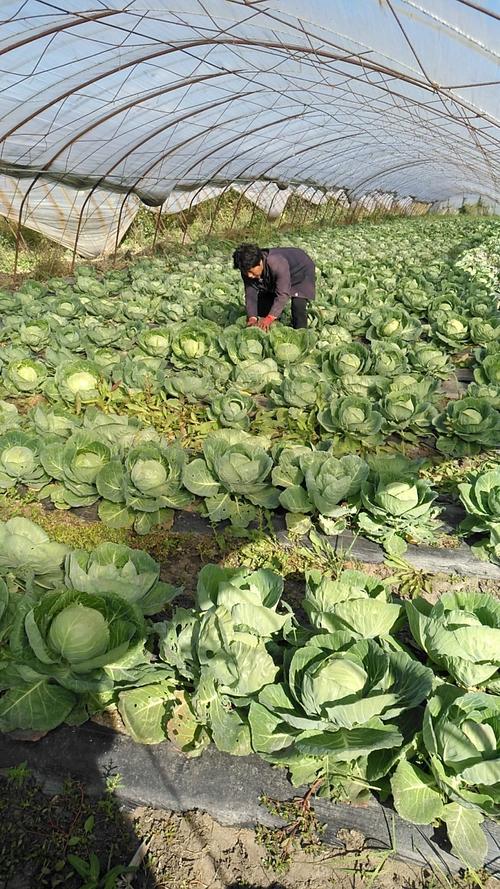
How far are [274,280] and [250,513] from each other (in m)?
3.62

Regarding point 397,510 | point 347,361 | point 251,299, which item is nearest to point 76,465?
point 397,510

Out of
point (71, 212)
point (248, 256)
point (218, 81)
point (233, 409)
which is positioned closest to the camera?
point (233, 409)

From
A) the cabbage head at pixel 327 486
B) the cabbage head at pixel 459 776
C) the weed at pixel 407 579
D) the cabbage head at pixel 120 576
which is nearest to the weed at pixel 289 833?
the cabbage head at pixel 459 776

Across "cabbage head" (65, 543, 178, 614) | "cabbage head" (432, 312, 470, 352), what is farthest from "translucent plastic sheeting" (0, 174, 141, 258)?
"cabbage head" (65, 543, 178, 614)

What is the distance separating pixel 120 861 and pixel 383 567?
2.09 meters

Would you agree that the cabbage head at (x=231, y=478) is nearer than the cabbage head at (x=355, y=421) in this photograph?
Yes

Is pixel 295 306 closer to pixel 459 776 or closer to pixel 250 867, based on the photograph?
pixel 459 776

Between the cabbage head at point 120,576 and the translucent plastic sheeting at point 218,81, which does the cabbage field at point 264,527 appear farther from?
the translucent plastic sheeting at point 218,81

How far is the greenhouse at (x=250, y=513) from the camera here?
6.26 ft

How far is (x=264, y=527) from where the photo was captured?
12.0ft

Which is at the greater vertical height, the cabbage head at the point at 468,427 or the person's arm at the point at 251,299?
the cabbage head at the point at 468,427

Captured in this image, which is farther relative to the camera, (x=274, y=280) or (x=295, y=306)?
(x=295, y=306)

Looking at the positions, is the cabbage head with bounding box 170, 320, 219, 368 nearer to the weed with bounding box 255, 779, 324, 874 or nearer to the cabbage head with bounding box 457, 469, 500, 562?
the cabbage head with bounding box 457, 469, 500, 562

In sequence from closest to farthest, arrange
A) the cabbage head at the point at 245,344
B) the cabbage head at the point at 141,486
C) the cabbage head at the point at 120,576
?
the cabbage head at the point at 120,576
the cabbage head at the point at 141,486
the cabbage head at the point at 245,344
